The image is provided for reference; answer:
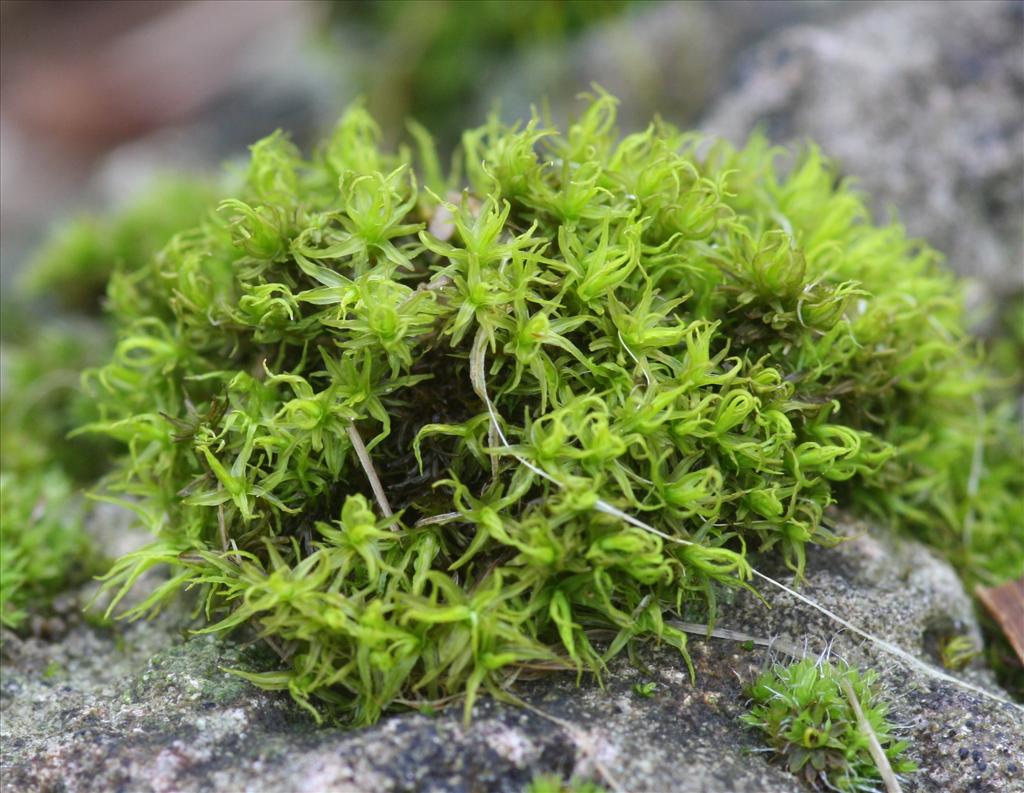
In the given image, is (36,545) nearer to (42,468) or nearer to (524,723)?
(42,468)

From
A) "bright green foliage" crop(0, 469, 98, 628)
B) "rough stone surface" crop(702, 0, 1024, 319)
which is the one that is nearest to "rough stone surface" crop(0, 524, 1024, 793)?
"bright green foliage" crop(0, 469, 98, 628)

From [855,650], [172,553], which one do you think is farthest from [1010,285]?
[172,553]

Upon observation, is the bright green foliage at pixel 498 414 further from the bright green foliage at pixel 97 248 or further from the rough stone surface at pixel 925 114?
the bright green foliage at pixel 97 248

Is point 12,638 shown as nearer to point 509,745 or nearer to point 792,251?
point 509,745

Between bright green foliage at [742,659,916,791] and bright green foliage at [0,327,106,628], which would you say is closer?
bright green foliage at [742,659,916,791]

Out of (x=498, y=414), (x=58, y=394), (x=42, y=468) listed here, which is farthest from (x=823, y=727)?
(x=58, y=394)

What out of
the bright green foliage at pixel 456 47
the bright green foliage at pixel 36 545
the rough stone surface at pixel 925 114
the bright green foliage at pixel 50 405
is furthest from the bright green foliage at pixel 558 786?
the bright green foliage at pixel 456 47

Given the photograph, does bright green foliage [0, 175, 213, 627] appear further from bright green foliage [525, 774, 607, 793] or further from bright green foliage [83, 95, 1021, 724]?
bright green foliage [525, 774, 607, 793]
